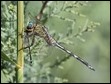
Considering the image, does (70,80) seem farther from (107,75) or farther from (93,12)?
(93,12)

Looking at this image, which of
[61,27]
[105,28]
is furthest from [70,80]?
[61,27]

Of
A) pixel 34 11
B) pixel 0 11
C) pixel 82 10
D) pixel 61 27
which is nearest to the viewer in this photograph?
pixel 0 11

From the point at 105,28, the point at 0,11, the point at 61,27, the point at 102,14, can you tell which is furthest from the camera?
the point at 105,28

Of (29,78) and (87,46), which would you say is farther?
(87,46)

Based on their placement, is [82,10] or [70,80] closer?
[82,10]

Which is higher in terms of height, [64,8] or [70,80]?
[64,8]

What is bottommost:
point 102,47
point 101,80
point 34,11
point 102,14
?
point 101,80

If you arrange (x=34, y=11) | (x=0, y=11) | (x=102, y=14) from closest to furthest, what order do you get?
(x=0, y=11) → (x=34, y=11) → (x=102, y=14)

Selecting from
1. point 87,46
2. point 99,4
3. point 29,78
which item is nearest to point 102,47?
point 87,46

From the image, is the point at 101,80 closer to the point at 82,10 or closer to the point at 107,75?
the point at 107,75
